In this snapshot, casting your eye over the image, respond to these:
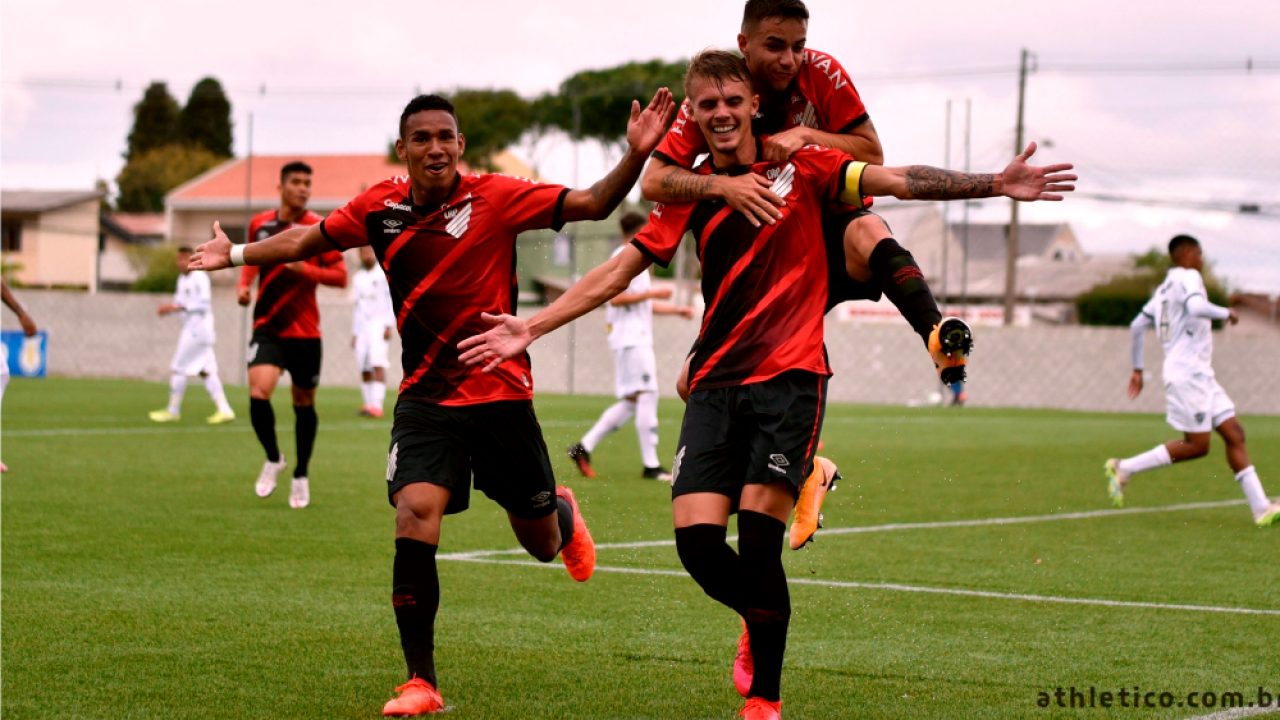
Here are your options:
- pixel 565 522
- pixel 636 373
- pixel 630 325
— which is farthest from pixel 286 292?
pixel 565 522

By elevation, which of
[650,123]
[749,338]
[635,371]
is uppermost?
[650,123]

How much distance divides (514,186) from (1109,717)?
302 centimetres

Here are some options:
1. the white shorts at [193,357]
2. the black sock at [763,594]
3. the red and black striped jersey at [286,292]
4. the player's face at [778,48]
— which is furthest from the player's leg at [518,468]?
the white shorts at [193,357]

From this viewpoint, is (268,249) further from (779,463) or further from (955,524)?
(955,524)

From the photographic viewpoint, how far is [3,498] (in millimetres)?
12094

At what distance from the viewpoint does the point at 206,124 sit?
101m

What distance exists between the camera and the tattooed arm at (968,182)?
16.9 feet

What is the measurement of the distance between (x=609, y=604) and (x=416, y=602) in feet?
7.34

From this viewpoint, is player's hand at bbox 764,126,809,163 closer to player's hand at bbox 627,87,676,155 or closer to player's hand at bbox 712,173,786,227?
player's hand at bbox 712,173,786,227

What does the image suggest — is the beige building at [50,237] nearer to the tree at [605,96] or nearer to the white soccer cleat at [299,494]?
the tree at [605,96]

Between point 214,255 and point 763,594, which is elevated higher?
point 214,255

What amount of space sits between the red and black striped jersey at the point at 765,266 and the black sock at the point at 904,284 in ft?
0.70

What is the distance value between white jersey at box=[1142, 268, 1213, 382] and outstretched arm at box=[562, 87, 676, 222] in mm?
8010

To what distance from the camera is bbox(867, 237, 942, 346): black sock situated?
215 inches
